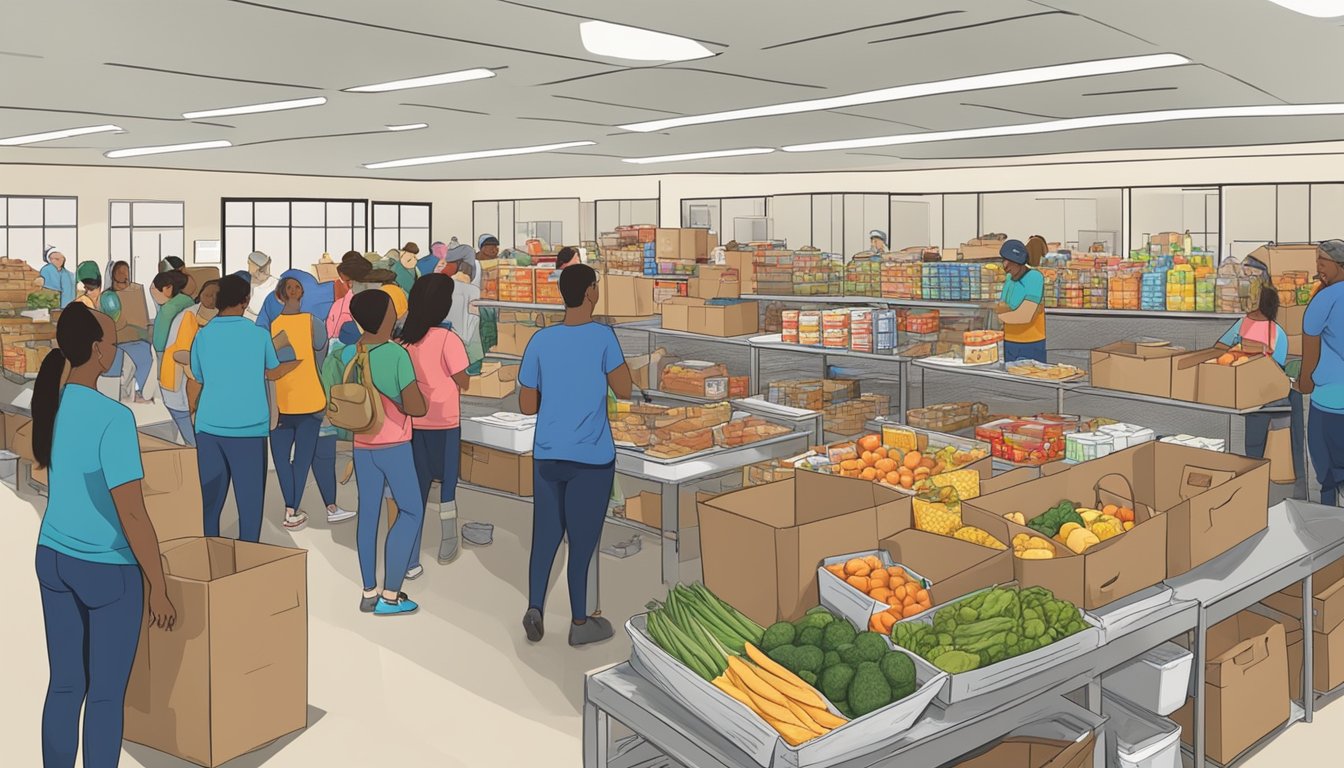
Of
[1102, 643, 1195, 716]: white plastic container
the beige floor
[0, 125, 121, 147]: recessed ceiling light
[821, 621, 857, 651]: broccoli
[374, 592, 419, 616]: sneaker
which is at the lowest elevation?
the beige floor

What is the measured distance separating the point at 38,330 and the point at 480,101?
21.8ft

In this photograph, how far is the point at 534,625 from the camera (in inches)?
187

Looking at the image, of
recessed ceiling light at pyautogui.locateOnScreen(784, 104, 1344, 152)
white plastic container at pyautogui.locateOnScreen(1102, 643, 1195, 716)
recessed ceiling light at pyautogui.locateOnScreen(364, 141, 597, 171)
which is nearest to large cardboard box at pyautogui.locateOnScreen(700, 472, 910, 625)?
white plastic container at pyautogui.locateOnScreen(1102, 643, 1195, 716)

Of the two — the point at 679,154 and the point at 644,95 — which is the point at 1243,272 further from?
the point at 679,154

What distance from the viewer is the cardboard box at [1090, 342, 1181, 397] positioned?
588 centimetres

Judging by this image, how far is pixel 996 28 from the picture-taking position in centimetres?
416

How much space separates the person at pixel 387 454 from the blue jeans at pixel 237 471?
65 cm

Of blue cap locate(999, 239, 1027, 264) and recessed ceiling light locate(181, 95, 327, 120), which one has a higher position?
recessed ceiling light locate(181, 95, 327, 120)


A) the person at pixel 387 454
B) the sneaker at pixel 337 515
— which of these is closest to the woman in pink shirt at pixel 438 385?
the person at pixel 387 454

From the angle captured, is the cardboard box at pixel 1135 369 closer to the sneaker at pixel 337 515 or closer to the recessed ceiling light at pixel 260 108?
the sneaker at pixel 337 515

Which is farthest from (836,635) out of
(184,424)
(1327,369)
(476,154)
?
(476,154)

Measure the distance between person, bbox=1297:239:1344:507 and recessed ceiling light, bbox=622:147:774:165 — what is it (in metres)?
5.60

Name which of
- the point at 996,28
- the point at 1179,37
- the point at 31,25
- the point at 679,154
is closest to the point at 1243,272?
the point at 1179,37

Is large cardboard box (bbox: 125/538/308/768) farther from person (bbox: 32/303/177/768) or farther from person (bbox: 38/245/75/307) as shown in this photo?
person (bbox: 38/245/75/307)
